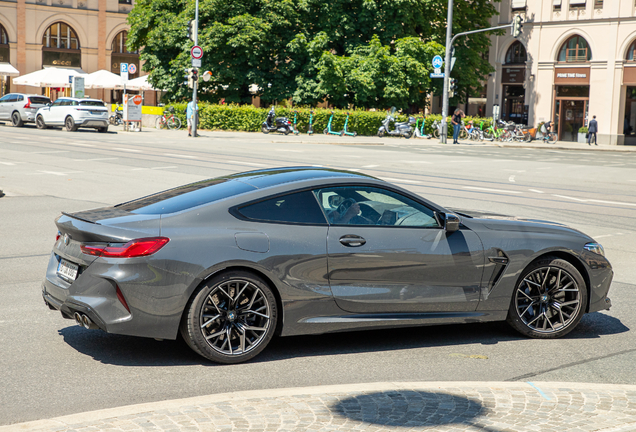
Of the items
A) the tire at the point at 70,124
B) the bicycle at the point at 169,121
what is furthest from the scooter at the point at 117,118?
the tire at the point at 70,124

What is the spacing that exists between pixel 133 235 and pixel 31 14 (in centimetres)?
6207

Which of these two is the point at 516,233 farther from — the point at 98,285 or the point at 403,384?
the point at 98,285

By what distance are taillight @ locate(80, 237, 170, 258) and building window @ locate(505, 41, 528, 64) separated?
5178 centimetres

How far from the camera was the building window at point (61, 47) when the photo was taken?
62600mm

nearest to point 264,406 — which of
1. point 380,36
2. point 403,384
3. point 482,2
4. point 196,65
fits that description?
point 403,384

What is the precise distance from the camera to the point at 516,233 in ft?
19.0

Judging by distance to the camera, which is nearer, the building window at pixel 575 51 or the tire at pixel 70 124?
the tire at pixel 70 124

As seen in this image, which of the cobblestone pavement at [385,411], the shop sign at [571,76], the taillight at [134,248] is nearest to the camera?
the cobblestone pavement at [385,411]

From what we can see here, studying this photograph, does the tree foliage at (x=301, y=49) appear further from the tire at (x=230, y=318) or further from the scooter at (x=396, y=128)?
the tire at (x=230, y=318)

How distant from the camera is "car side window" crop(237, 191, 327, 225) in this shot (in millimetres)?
5211

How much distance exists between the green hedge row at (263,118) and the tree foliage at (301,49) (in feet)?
5.57

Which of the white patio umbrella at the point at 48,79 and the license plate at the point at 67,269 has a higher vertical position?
the white patio umbrella at the point at 48,79

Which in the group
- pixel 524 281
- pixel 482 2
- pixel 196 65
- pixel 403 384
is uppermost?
pixel 482 2

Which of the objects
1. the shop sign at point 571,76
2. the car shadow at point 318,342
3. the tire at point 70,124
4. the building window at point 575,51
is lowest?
the car shadow at point 318,342
